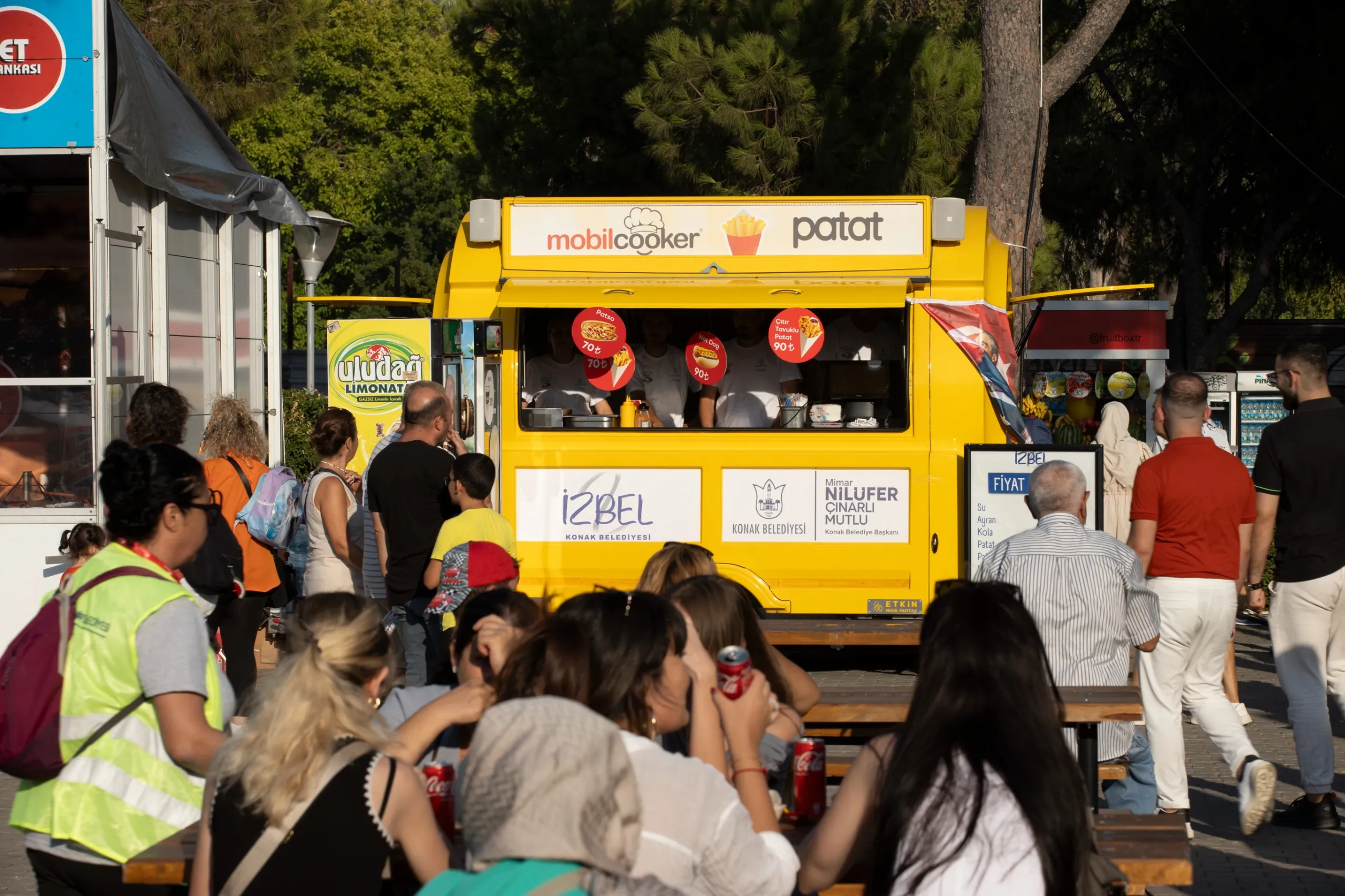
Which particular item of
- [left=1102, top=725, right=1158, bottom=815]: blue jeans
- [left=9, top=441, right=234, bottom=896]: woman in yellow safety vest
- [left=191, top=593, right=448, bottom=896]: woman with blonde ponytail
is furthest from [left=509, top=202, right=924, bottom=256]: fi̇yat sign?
[left=191, top=593, right=448, bottom=896]: woman with blonde ponytail

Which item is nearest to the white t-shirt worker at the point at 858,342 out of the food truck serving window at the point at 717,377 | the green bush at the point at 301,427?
the food truck serving window at the point at 717,377

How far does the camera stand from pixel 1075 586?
16.8 ft

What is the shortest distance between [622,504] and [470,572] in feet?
8.45

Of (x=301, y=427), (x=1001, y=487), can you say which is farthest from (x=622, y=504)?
(x=301, y=427)

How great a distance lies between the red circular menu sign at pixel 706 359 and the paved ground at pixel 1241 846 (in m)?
3.48

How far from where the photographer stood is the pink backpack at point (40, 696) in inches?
126

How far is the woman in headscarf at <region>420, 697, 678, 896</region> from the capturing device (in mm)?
2135

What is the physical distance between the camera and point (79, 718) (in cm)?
321

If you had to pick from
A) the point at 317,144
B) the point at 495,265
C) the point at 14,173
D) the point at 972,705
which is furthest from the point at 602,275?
the point at 317,144

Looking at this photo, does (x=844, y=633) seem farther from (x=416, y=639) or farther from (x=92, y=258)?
(x=92, y=258)

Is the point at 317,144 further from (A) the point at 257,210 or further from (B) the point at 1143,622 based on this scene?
(B) the point at 1143,622

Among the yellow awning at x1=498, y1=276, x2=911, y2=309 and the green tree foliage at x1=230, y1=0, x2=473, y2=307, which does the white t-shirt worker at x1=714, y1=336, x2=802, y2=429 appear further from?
the green tree foliage at x1=230, y1=0, x2=473, y2=307

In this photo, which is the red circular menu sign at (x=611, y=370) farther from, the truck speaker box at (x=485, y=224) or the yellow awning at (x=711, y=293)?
the truck speaker box at (x=485, y=224)

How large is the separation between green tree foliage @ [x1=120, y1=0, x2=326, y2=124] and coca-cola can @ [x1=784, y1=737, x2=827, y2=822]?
57.6 feet
